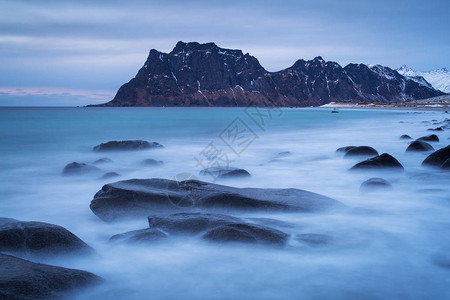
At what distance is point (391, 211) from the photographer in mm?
6156

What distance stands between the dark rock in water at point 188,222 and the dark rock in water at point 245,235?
5.4 inches

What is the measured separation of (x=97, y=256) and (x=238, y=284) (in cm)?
172

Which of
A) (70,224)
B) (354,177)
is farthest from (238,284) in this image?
(354,177)

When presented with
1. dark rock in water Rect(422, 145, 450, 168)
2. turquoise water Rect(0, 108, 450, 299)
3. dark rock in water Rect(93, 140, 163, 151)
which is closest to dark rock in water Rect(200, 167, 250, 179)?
turquoise water Rect(0, 108, 450, 299)

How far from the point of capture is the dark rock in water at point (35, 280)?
2781 mm

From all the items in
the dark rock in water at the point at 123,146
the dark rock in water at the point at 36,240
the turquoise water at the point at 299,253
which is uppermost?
the dark rock in water at the point at 123,146

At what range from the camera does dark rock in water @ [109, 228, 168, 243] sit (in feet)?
14.8

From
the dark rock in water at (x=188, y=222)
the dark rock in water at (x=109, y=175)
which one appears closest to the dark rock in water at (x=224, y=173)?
the dark rock in water at (x=109, y=175)

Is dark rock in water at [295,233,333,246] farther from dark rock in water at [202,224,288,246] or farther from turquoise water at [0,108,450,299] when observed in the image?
dark rock in water at [202,224,288,246]

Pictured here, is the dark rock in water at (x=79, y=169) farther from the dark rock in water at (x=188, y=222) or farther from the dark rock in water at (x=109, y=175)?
the dark rock in water at (x=188, y=222)

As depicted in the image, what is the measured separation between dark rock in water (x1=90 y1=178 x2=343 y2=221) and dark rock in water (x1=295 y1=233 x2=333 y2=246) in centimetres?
93

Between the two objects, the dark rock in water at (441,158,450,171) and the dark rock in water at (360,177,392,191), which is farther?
the dark rock in water at (441,158,450,171)

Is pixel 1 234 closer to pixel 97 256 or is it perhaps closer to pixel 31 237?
pixel 31 237

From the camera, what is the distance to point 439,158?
9430mm
